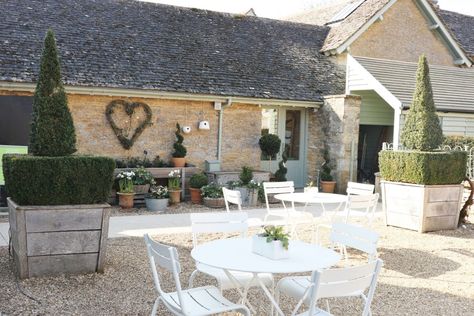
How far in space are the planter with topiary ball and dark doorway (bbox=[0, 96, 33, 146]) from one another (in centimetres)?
574

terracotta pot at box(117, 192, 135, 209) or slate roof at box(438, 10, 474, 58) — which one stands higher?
slate roof at box(438, 10, 474, 58)

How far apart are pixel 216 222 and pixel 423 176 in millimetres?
5440

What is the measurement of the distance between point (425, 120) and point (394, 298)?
506 centimetres

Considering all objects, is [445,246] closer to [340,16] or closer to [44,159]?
[44,159]

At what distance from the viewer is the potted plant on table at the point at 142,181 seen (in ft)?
39.9

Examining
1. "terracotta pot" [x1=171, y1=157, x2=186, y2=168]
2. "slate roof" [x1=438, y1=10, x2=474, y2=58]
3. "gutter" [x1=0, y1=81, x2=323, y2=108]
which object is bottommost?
"terracotta pot" [x1=171, y1=157, x2=186, y2=168]

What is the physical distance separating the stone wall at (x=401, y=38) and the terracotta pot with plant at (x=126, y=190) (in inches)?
387

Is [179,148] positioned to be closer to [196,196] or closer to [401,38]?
[196,196]

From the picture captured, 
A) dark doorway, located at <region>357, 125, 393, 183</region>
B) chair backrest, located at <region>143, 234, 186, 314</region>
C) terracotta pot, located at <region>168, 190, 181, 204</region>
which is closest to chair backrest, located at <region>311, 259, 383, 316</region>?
chair backrest, located at <region>143, 234, 186, 314</region>

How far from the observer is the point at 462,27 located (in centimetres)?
2341

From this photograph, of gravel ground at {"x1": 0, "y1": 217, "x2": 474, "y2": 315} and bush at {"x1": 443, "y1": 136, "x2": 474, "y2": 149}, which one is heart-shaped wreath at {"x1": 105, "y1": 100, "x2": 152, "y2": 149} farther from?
bush at {"x1": 443, "y1": 136, "x2": 474, "y2": 149}

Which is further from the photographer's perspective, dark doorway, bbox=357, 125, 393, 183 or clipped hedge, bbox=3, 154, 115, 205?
dark doorway, bbox=357, 125, 393, 183

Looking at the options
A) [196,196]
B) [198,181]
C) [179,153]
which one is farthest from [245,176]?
[179,153]

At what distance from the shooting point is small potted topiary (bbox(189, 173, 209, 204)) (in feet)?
42.4
